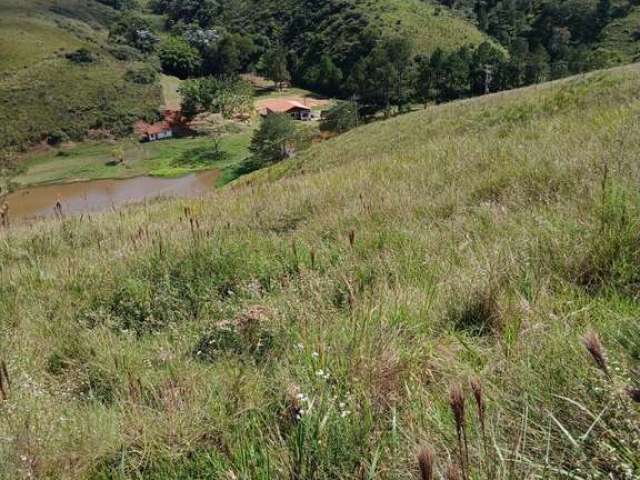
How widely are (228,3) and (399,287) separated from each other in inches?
6217

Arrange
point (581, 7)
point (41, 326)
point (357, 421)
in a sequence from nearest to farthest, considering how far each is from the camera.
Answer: point (357, 421)
point (41, 326)
point (581, 7)

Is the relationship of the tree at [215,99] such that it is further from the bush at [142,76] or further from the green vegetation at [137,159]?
the bush at [142,76]

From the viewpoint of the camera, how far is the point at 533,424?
1.24 m

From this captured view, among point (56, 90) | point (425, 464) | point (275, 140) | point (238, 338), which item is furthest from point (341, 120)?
point (425, 464)

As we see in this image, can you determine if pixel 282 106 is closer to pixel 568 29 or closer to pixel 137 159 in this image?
pixel 137 159

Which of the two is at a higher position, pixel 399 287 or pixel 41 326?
pixel 399 287

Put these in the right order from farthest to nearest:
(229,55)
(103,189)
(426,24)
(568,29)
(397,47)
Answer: (229,55) < (426,24) < (568,29) < (397,47) < (103,189)

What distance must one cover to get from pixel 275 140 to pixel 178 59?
62.0m

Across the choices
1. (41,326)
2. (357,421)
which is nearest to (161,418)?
(357,421)

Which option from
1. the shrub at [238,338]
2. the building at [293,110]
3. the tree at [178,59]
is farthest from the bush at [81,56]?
the shrub at [238,338]

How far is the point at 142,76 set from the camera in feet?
270

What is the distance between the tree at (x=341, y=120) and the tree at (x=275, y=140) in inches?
184

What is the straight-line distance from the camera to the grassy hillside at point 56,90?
66.1 m

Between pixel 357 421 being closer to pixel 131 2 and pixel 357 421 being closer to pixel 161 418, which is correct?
pixel 161 418
